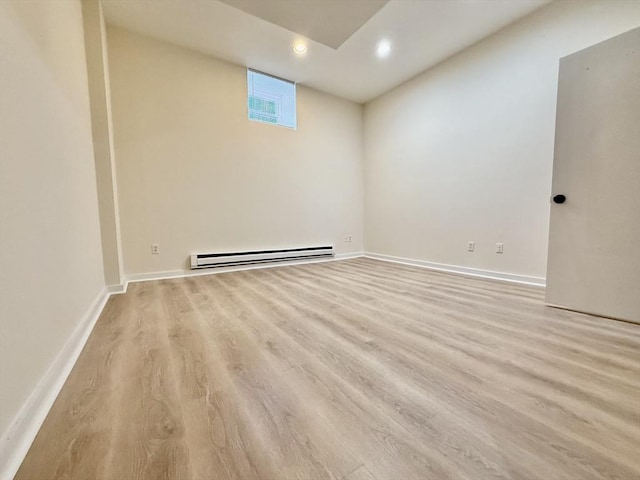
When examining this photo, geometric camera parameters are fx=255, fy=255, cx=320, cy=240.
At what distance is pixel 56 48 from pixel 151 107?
177 centimetres

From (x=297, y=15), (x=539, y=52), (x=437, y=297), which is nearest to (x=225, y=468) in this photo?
(x=437, y=297)

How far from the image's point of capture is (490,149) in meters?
3.04

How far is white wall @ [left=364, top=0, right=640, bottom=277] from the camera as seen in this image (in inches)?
99.7

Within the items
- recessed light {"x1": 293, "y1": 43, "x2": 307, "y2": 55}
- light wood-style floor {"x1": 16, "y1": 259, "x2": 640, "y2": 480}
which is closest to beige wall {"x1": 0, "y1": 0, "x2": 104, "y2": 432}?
light wood-style floor {"x1": 16, "y1": 259, "x2": 640, "y2": 480}

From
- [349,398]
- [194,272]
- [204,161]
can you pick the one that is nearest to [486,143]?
[349,398]

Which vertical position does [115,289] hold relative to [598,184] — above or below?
below

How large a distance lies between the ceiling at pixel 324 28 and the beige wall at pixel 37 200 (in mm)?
1228

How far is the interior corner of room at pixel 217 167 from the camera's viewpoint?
3.29 ft

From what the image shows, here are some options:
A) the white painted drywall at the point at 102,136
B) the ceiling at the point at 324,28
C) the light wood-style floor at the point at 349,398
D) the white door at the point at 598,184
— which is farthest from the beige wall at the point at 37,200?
the white door at the point at 598,184

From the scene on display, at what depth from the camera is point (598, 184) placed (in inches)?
73.6

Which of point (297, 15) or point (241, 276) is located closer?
point (297, 15)

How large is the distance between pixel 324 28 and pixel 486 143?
2.24m

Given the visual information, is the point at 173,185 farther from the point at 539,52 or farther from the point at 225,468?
the point at 539,52

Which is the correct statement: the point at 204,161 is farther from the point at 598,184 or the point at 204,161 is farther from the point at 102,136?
the point at 598,184
